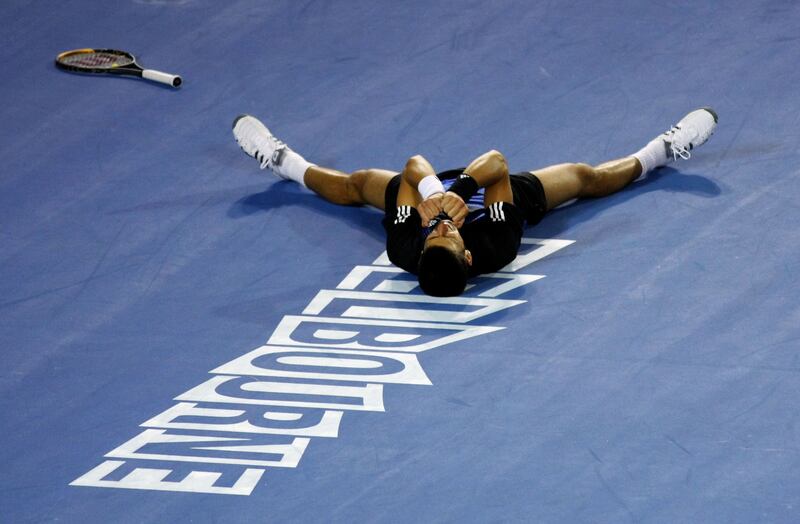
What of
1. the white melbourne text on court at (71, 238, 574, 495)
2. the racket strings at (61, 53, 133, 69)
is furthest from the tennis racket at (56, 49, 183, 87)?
the white melbourne text on court at (71, 238, 574, 495)

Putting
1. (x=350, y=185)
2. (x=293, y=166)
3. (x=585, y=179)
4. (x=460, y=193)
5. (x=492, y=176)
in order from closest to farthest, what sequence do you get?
(x=460, y=193)
(x=492, y=176)
(x=585, y=179)
(x=350, y=185)
(x=293, y=166)

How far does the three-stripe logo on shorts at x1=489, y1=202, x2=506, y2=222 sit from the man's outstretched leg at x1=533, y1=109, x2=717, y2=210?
56 cm

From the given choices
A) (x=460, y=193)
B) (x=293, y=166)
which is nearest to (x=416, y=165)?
(x=460, y=193)

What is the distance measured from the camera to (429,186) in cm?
752

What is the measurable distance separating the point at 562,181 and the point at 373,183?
3.74 feet

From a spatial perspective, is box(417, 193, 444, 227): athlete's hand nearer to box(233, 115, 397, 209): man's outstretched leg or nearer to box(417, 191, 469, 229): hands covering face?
box(417, 191, 469, 229): hands covering face

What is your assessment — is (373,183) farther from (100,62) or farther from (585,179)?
(100,62)

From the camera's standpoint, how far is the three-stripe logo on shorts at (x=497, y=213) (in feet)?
24.6

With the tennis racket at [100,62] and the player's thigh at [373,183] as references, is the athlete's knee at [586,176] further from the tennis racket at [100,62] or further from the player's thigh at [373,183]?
the tennis racket at [100,62]

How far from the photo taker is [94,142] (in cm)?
944

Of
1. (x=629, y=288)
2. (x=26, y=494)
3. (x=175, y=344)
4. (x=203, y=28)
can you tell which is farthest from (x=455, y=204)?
(x=203, y=28)

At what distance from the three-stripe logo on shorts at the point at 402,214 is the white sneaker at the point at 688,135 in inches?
72.2

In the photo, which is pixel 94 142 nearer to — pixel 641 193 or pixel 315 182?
pixel 315 182

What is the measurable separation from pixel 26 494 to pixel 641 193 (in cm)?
415
